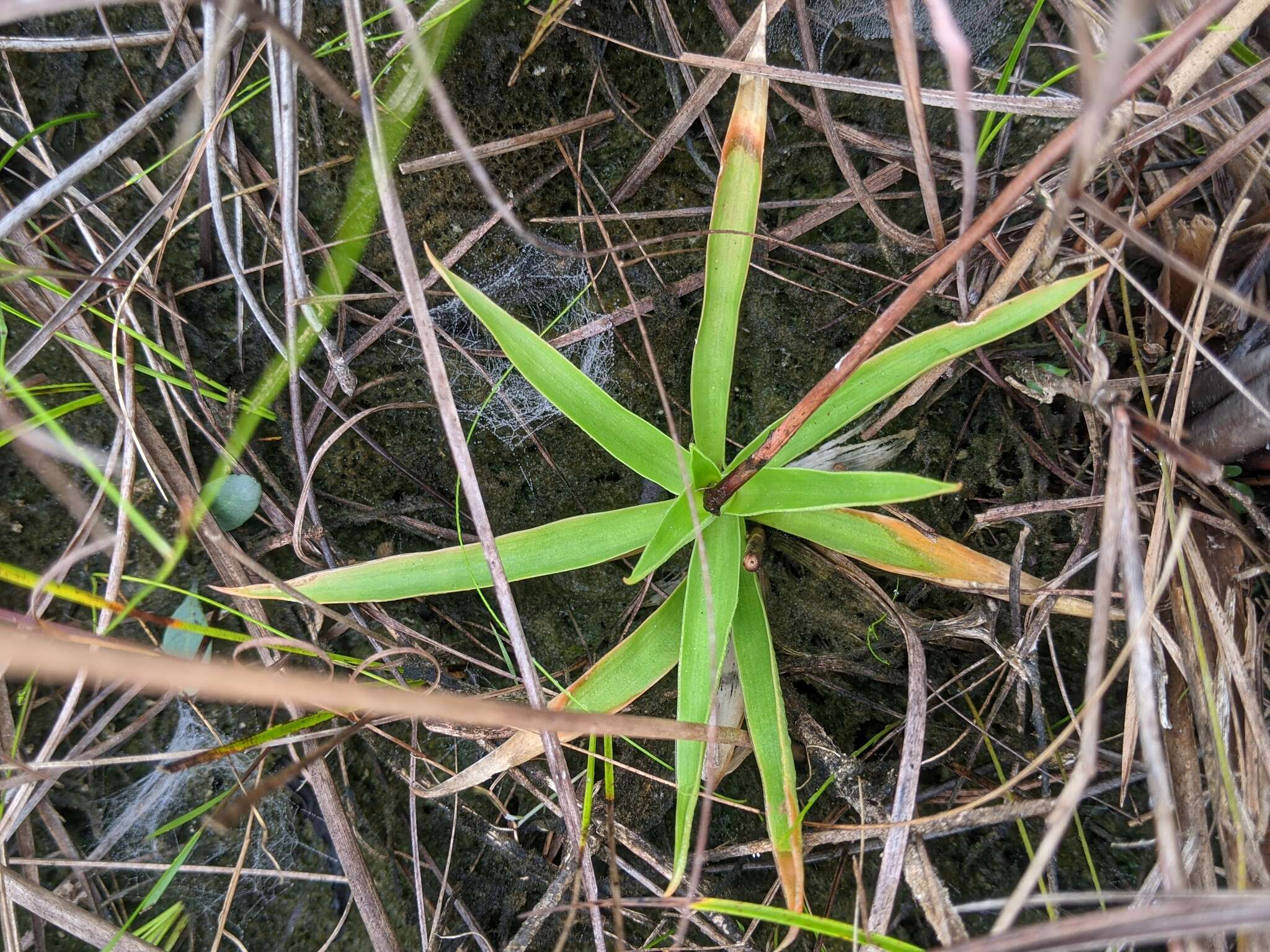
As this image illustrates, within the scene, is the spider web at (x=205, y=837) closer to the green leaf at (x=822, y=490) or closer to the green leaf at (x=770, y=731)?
the green leaf at (x=770, y=731)

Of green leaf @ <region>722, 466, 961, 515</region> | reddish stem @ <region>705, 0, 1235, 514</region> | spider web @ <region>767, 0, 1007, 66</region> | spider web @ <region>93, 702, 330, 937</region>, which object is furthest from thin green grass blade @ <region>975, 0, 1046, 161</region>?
spider web @ <region>93, 702, 330, 937</region>

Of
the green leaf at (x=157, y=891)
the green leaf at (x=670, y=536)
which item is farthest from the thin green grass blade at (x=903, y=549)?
the green leaf at (x=157, y=891)

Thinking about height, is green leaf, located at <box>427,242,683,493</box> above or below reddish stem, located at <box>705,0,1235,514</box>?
below

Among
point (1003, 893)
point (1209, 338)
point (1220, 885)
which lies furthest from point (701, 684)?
point (1209, 338)

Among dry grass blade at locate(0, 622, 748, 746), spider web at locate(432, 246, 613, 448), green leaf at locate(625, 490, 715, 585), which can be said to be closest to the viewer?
dry grass blade at locate(0, 622, 748, 746)

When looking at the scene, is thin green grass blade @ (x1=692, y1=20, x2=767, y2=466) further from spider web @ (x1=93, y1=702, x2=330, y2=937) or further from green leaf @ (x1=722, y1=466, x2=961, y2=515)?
spider web @ (x1=93, y1=702, x2=330, y2=937)

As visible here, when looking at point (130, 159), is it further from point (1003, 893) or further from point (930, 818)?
point (1003, 893)
